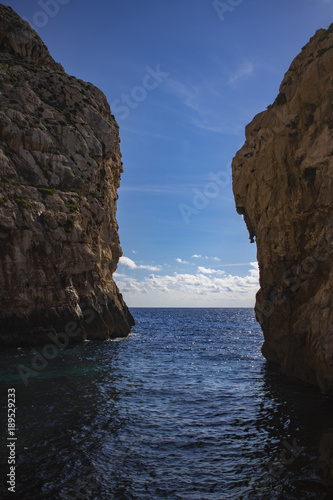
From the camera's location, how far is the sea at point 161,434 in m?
10.8

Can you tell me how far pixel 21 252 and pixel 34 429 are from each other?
2722 centimetres

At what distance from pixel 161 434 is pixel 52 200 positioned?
36361mm

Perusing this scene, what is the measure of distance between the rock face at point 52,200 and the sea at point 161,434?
1225cm

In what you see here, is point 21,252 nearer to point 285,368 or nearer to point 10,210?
point 10,210

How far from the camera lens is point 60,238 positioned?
43250 millimetres

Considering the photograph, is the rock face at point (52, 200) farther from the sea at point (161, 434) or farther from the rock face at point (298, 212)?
the rock face at point (298, 212)

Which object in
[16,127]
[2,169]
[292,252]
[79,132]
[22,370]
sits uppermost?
[79,132]

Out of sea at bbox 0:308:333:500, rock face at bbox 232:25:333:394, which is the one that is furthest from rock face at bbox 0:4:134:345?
rock face at bbox 232:25:333:394

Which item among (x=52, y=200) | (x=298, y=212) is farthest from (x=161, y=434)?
(x=52, y=200)

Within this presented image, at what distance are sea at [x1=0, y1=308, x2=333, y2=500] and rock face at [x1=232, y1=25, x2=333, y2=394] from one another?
3.11 m

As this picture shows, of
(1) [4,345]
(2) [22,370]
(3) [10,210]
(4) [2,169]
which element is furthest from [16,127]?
(2) [22,370]

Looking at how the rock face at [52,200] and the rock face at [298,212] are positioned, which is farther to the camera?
the rock face at [52,200]

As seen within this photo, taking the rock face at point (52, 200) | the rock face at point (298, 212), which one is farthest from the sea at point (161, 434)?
the rock face at point (52, 200)

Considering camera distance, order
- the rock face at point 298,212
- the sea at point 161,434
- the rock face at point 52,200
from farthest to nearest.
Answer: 1. the rock face at point 52,200
2. the rock face at point 298,212
3. the sea at point 161,434
